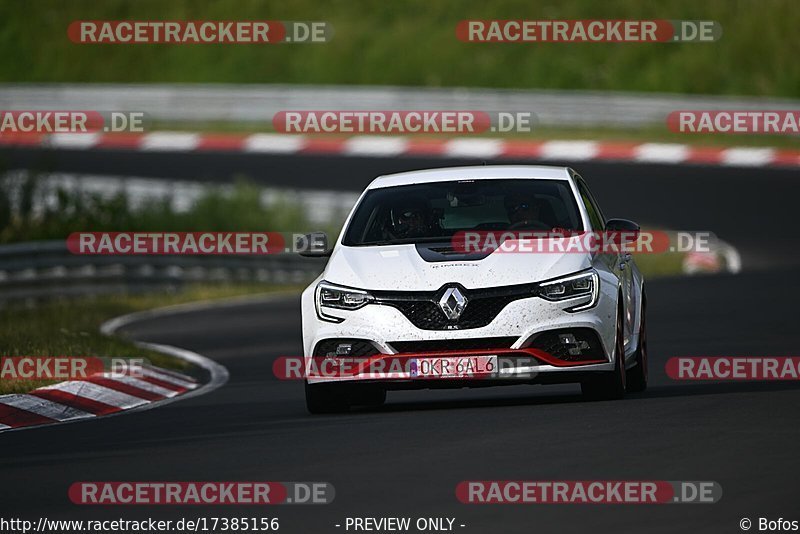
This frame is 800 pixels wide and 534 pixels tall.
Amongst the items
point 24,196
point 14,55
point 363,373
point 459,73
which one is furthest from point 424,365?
point 14,55

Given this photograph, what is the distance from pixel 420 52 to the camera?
55.3m

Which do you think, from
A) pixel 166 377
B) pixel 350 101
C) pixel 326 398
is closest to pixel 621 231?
pixel 326 398

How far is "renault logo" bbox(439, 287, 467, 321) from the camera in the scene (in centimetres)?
1211

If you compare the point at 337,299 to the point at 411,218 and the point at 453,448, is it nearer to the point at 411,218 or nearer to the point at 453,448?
the point at 411,218

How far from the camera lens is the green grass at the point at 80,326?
16.4 metres

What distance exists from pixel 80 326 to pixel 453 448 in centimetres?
1213

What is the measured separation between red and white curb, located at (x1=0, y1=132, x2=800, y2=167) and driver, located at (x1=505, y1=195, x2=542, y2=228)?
1076 inches

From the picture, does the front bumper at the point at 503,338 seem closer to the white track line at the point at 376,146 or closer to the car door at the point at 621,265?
the car door at the point at 621,265

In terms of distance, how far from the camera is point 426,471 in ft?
32.1

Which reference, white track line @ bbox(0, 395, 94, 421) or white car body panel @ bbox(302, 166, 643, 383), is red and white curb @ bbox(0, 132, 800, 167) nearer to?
white track line @ bbox(0, 395, 94, 421)

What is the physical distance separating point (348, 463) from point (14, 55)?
1948 inches

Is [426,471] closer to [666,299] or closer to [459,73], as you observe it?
[666,299]

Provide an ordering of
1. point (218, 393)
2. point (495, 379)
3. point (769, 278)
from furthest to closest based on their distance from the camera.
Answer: point (769, 278), point (218, 393), point (495, 379)

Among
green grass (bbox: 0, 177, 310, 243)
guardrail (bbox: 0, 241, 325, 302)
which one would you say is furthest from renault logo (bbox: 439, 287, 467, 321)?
green grass (bbox: 0, 177, 310, 243)
